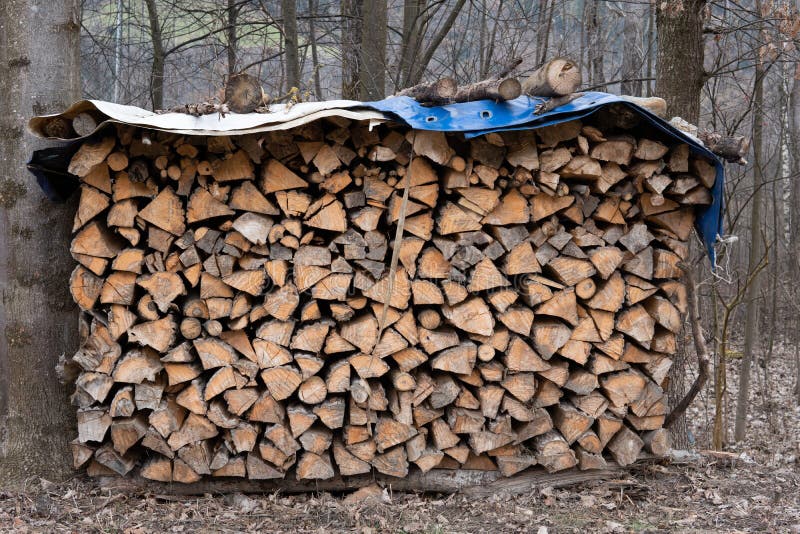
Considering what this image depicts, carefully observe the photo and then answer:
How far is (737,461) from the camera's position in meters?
4.21

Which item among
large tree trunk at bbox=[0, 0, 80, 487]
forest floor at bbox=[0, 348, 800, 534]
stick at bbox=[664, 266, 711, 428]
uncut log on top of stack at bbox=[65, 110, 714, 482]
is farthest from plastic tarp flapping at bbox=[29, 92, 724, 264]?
forest floor at bbox=[0, 348, 800, 534]

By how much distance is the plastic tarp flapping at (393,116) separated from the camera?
10.2 ft

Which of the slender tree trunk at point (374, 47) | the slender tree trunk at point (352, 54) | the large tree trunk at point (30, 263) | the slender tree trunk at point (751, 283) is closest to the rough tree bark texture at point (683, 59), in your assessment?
the slender tree trunk at point (751, 283)

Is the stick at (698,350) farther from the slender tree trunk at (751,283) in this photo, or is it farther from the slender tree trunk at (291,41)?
the slender tree trunk at (291,41)

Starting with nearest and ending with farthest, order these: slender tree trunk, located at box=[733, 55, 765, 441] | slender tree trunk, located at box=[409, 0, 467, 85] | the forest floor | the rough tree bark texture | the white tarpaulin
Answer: the white tarpaulin
the forest floor
the rough tree bark texture
slender tree trunk, located at box=[409, 0, 467, 85]
slender tree trunk, located at box=[733, 55, 765, 441]

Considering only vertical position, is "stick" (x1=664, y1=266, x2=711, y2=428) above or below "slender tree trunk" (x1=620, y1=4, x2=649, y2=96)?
below

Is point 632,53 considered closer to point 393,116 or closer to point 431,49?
point 431,49

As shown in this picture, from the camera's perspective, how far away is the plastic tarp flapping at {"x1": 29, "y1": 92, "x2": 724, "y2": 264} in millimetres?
3094

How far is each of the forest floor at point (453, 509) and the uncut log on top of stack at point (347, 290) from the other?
0.17m

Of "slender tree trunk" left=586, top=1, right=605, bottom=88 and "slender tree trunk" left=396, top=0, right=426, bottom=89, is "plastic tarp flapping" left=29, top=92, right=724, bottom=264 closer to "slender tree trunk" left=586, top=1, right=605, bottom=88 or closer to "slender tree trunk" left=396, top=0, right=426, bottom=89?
"slender tree trunk" left=396, top=0, right=426, bottom=89

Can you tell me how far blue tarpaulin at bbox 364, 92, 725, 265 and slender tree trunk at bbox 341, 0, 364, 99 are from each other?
362 cm

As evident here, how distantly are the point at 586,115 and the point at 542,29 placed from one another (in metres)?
5.21

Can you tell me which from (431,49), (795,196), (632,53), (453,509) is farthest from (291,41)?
(795,196)

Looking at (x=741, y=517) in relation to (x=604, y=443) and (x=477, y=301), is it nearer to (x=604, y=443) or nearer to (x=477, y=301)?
(x=604, y=443)
